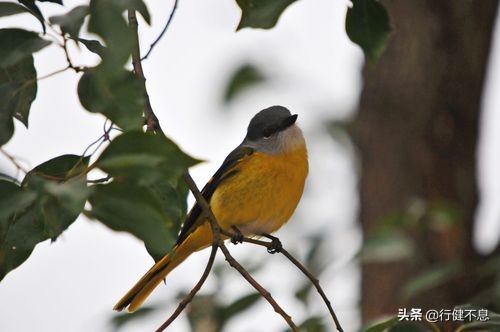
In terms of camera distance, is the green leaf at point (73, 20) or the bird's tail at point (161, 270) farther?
the bird's tail at point (161, 270)

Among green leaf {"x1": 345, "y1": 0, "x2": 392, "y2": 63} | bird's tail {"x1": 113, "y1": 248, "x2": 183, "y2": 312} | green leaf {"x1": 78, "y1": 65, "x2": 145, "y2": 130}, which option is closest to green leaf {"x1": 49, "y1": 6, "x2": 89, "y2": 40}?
green leaf {"x1": 78, "y1": 65, "x2": 145, "y2": 130}

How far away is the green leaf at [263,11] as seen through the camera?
9.18 ft

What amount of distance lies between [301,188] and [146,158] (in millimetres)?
2809

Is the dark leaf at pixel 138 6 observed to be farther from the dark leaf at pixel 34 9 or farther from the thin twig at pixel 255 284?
the thin twig at pixel 255 284

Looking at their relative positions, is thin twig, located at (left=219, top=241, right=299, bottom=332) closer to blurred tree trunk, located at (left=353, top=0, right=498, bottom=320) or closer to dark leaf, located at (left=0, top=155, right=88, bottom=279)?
dark leaf, located at (left=0, top=155, right=88, bottom=279)

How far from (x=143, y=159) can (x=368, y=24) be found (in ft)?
3.94

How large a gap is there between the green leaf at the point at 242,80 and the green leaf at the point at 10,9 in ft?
14.9

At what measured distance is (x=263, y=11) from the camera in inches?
110

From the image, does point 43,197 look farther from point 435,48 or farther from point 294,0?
point 435,48

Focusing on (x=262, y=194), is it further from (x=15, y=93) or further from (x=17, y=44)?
(x=17, y=44)

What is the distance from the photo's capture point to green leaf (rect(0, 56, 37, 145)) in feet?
8.07

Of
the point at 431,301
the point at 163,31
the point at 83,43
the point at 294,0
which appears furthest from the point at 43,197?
the point at 431,301

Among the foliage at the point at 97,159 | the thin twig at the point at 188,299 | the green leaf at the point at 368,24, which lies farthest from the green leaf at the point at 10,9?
the green leaf at the point at 368,24

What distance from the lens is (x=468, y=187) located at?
24.3 feet
